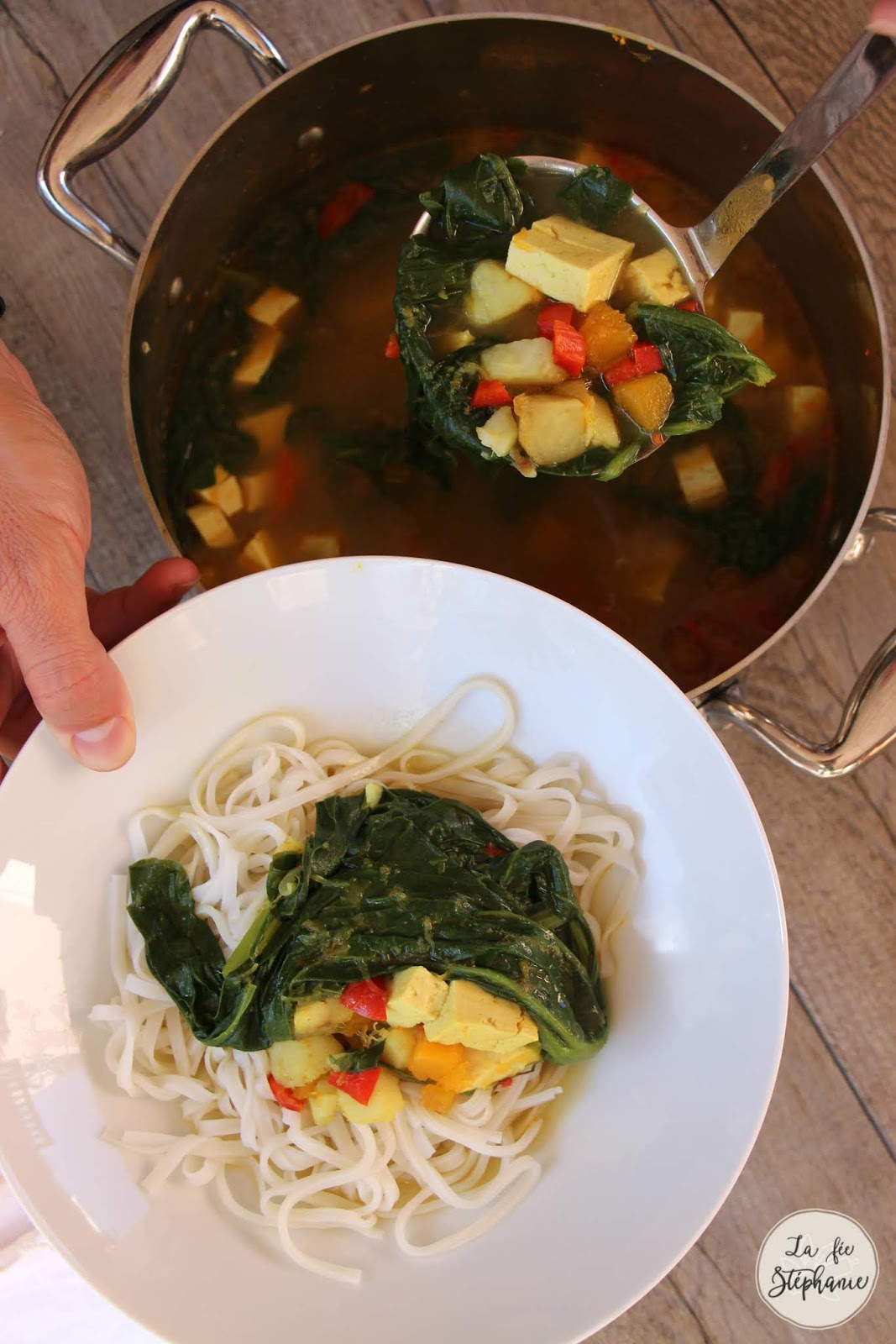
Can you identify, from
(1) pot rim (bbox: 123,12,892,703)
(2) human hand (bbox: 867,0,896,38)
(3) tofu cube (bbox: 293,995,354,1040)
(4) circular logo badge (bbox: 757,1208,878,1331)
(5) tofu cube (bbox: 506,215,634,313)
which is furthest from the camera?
(4) circular logo badge (bbox: 757,1208,878,1331)

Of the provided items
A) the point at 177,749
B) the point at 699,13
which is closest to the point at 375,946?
the point at 177,749

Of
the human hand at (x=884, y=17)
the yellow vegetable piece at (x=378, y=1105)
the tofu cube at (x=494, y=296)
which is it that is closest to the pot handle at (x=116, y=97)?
the tofu cube at (x=494, y=296)

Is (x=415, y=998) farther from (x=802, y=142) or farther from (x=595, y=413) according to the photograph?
(x=802, y=142)

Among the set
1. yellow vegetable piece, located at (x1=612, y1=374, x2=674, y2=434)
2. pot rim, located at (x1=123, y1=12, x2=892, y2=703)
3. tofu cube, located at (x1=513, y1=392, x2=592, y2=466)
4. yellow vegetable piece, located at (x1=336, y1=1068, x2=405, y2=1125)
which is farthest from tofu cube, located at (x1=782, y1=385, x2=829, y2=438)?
yellow vegetable piece, located at (x1=336, y1=1068, x2=405, y2=1125)

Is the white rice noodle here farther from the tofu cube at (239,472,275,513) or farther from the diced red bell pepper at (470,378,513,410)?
the tofu cube at (239,472,275,513)

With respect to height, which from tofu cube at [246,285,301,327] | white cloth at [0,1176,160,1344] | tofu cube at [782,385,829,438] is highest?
tofu cube at [246,285,301,327]
